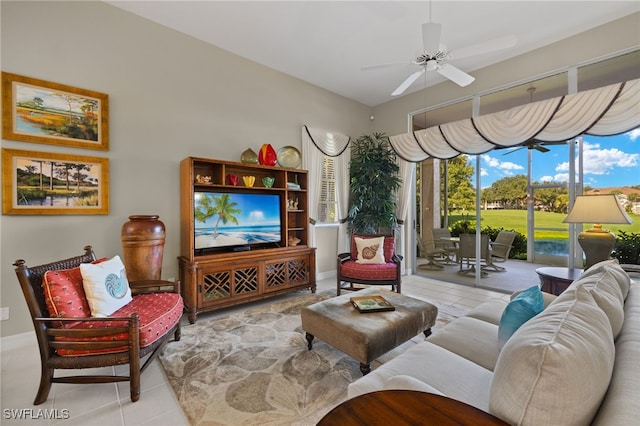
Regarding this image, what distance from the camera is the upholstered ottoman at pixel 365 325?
5.99 feet

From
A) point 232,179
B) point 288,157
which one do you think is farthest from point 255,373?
point 288,157

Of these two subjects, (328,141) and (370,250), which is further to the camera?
(328,141)

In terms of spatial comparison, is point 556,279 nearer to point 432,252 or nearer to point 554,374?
point 554,374

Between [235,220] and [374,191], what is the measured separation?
245cm

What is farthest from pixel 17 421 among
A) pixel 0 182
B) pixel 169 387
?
pixel 0 182

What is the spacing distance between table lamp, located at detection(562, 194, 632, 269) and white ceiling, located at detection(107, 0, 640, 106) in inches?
82.1

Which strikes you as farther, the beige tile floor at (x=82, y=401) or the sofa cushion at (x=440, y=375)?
the beige tile floor at (x=82, y=401)

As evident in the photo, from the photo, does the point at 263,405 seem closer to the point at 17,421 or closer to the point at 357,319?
the point at 357,319

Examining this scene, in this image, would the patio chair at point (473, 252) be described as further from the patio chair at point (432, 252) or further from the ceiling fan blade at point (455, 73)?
the ceiling fan blade at point (455, 73)

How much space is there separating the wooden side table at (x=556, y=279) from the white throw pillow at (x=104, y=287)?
3628mm

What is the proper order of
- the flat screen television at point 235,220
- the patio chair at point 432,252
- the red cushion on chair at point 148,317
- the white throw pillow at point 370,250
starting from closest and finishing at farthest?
the red cushion on chair at point 148,317 < the flat screen television at point 235,220 < the white throw pillow at point 370,250 < the patio chair at point 432,252

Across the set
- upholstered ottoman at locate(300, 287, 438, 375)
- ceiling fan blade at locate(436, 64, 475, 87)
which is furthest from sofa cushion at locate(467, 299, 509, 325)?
ceiling fan blade at locate(436, 64, 475, 87)

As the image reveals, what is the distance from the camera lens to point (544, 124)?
321 centimetres

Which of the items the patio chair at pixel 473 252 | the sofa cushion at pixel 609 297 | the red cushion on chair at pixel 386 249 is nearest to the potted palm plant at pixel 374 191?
the red cushion on chair at pixel 386 249
